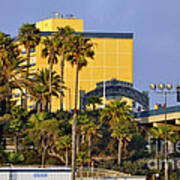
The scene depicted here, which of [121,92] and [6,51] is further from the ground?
[6,51]

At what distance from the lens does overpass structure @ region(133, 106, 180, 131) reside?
102m

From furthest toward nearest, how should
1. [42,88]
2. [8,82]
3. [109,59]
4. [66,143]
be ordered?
[109,59] < [42,88] < [8,82] < [66,143]

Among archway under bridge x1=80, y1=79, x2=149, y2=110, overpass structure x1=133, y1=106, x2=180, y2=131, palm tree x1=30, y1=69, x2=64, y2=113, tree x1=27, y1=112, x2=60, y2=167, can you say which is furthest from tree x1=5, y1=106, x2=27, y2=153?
archway under bridge x1=80, y1=79, x2=149, y2=110

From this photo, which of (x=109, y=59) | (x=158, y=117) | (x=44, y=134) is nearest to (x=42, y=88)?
(x=44, y=134)

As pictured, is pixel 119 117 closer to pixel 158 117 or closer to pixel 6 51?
pixel 158 117

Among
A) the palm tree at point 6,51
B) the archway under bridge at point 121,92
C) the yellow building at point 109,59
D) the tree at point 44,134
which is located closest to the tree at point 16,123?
the tree at point 44,134

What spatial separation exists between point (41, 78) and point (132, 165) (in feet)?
93.1

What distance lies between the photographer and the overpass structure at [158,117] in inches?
→ 4006

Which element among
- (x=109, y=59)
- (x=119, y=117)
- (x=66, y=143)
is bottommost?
(x=66, y=143)

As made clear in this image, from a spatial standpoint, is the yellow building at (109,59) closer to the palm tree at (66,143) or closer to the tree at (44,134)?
the tree at (44,134)

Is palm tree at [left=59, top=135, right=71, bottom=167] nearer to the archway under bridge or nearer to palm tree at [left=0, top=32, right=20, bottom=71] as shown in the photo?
palm tree at [left=0, top=32, right=20, bottom=71]

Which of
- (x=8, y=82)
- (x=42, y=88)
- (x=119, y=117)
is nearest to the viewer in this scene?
(x=119, y=117)

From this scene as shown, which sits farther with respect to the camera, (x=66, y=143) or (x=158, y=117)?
(x=158, y=117)

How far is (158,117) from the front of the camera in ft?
348
